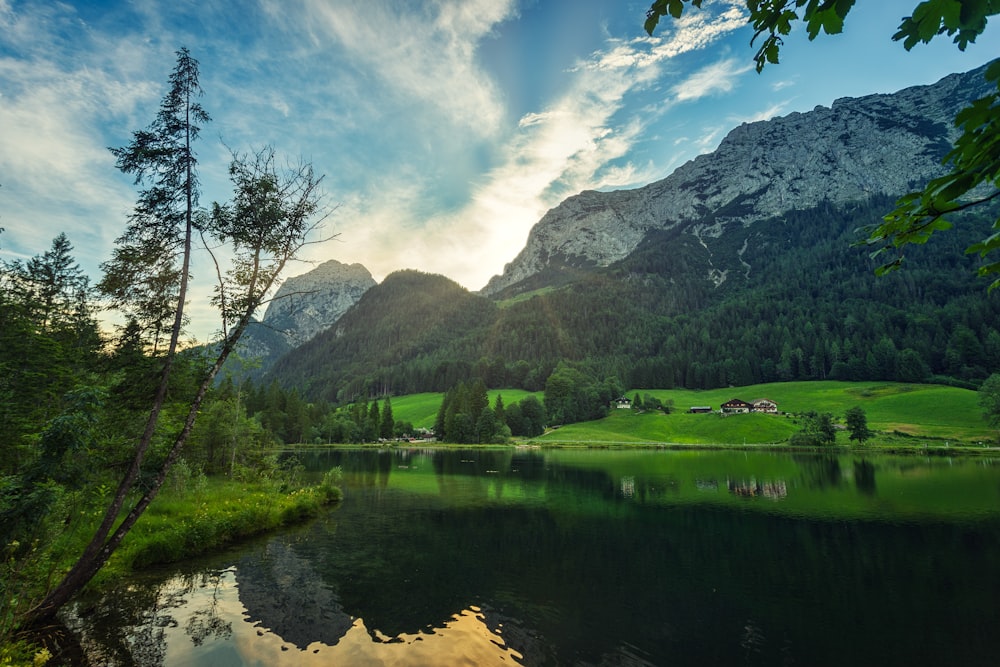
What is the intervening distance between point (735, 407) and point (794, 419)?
21.3 m

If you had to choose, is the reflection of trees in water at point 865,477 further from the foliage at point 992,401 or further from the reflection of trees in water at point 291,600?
→ the reflection of trees in water at point 291,600

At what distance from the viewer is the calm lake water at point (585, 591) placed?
53.2 ft

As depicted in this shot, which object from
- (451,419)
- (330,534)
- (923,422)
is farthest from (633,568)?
(923,422)

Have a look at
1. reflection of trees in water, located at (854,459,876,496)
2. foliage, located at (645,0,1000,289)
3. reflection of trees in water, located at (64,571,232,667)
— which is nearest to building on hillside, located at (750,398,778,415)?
reflection of trees in water, located at (854,459,876,496)

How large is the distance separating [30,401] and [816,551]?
47.8 metres

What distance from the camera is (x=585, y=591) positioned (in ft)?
70.8

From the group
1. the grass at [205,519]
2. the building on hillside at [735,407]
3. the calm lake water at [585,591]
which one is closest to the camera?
the calm lake water at [585,591]

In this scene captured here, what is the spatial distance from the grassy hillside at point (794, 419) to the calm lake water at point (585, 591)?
290ft

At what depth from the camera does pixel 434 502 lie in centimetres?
4481

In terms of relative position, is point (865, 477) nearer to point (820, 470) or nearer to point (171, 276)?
point (820, 470)

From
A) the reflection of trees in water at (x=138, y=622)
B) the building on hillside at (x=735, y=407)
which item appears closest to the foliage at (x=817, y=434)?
the building on hillside at (x=735, y=407)

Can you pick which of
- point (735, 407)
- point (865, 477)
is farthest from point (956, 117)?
point (735, 407)

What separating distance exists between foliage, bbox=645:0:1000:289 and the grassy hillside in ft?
430

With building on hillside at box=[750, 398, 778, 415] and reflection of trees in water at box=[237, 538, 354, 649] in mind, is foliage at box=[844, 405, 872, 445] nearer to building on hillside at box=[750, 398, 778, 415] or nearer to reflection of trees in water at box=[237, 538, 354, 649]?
building on hillside at box=[750, 398, 778, 415]
